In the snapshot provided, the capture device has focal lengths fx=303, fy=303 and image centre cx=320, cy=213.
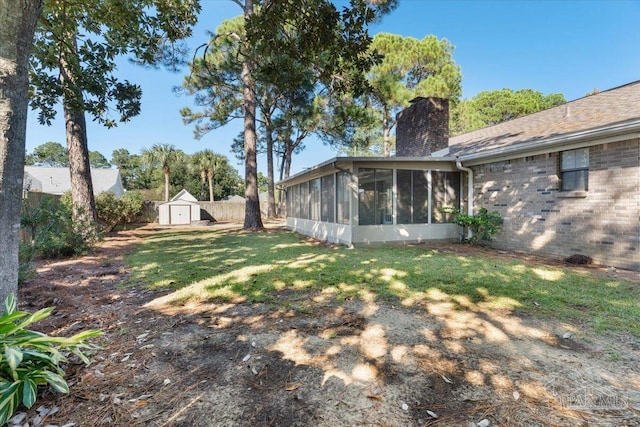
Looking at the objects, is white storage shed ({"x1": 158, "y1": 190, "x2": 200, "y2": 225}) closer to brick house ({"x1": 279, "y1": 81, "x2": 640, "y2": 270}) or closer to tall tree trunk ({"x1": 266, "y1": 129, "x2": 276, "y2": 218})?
tall tree trunk ({"x1": 266, "y1": 129, "x2": 276, "y2": 218})

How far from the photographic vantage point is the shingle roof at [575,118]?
6371 mm

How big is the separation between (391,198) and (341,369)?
7291 mm

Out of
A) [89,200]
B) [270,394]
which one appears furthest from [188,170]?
[270,394]

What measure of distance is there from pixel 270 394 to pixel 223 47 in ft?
52.6

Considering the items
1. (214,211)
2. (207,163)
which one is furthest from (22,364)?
(207,163)

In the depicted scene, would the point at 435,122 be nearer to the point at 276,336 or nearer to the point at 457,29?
the point at 457,29

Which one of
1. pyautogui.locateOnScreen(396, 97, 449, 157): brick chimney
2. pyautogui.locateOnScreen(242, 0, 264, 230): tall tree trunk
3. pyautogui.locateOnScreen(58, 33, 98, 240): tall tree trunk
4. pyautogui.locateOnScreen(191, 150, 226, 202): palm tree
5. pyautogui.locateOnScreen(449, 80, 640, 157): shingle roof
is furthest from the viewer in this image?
pyautogui.locateOnScreen(191, 150, 226, 202): palm tree

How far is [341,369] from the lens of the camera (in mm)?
2334

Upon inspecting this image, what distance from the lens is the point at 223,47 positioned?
47.5ft

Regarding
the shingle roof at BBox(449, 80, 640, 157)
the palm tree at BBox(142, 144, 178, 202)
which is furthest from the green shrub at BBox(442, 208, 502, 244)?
the palm tree at BBox(142, 144, 178, 202)

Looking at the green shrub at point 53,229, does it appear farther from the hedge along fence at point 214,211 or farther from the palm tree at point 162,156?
the palm tree at point 162,156

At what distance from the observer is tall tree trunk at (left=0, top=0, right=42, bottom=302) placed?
84.2 inches

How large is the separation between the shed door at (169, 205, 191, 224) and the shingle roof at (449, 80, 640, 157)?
1961 cm

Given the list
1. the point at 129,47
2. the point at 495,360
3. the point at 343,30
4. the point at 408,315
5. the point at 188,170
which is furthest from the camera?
the point at 188,170
